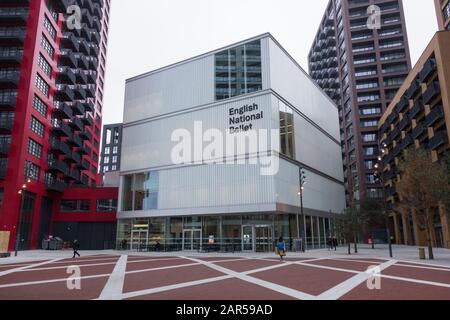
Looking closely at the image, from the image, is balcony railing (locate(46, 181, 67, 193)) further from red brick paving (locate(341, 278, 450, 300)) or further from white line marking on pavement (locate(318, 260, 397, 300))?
red brick paving (locate(341, 278, 450, 300))

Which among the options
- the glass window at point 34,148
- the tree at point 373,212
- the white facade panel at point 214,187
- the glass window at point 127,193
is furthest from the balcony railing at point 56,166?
the tree at point 373,212

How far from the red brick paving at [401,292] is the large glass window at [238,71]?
29.6 meters

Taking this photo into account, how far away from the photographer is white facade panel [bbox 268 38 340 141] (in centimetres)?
4100

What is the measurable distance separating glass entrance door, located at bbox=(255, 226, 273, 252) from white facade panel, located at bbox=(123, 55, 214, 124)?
52.9ft

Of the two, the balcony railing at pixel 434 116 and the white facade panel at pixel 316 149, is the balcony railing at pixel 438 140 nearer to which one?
the balcony railing at pixel 434 116

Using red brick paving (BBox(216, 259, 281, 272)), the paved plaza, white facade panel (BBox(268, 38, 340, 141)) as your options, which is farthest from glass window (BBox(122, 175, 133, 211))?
the paved plaza

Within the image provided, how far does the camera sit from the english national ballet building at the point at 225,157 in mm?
37312

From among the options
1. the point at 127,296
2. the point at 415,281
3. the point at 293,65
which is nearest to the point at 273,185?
the point at 293,65

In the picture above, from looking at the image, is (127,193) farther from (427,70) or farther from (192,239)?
(427,70)

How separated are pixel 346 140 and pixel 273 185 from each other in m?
53.3

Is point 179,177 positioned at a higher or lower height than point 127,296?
higher

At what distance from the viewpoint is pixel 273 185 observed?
1411 inches

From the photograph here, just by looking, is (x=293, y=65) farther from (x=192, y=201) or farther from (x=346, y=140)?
(x=346, y=140)

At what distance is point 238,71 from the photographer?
41.2 m
